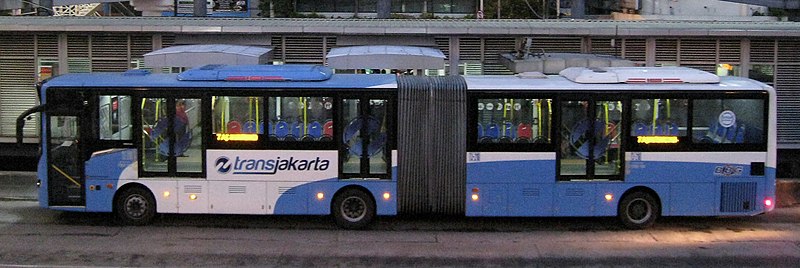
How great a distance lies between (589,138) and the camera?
1658 centimetres

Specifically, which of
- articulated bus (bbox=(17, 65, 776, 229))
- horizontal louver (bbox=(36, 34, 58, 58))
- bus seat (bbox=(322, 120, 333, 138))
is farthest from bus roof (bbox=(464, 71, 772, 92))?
horizontal louver (bbox=(36, 34, 58, 58))

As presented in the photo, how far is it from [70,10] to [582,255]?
45.8m

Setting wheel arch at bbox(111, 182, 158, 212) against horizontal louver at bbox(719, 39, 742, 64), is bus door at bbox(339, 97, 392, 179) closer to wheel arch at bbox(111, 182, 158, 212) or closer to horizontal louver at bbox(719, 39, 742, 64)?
wheel arch at bbox(111, 182, 158, 212)

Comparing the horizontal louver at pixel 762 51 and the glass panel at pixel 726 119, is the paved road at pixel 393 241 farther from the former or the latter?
the horizontal louver at pixel 762 51

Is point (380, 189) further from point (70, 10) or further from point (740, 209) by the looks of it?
point (70, 10)

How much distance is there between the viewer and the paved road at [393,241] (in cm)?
1466

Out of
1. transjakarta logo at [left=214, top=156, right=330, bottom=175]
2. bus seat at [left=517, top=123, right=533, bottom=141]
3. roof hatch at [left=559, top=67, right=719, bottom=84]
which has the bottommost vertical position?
transjakarta logo at [left=214, top=156, right=330, bottom=175]

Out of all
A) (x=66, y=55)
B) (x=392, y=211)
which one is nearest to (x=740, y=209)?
(x=392, y=211)

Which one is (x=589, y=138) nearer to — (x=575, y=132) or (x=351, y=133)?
(x=575, y=132)

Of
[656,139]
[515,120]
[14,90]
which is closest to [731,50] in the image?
[656,139]

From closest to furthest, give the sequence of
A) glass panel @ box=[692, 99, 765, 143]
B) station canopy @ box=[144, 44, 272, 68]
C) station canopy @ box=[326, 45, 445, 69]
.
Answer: glass panel @ box=[692, 99, 765, 143] < station canopy @ box=[326, 45, 445, 69] < station canopy @ box=[144, 44, 272, 68]

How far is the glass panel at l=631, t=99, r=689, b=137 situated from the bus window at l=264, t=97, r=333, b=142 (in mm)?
4800

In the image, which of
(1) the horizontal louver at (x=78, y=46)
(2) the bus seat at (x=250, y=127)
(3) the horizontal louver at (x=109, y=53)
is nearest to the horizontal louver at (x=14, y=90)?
(1) the horizontal louver at (x=78, y=46)

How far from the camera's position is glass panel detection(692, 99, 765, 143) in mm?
16594
